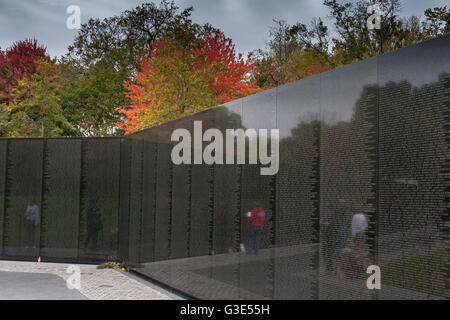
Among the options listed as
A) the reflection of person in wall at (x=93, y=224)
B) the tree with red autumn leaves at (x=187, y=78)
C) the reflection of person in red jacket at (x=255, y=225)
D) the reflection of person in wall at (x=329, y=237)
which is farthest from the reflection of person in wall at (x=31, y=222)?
the reflection of person in wall at (x=329, y=237)

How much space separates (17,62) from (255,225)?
2805cm

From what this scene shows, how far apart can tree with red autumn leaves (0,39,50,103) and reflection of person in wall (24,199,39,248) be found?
48.2 ft

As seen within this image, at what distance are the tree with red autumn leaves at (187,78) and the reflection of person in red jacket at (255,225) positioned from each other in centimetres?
1292

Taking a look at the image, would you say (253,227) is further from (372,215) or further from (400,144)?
(400,144)

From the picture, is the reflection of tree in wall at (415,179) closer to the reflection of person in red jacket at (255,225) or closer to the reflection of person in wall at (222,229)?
the reflection of person in red jacket at (255,225)

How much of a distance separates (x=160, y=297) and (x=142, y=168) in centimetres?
379

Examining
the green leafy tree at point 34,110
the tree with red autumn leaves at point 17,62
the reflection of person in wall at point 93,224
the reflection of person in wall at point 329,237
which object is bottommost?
the reflection of person in wall at point 93,224

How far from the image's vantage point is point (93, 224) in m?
13.1

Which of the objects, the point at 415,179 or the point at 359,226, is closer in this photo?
the point at 415,179

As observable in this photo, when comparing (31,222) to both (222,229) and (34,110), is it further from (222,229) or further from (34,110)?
(34,110)

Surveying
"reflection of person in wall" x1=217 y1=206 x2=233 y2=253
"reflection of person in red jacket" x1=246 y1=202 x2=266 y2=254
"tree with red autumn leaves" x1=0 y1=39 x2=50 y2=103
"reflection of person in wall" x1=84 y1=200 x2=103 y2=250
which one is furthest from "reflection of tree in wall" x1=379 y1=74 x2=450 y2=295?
"tree with red autumn leaves" x1=0 y1=39 x2=50 y2=103

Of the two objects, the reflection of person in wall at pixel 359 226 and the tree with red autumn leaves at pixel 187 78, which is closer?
the reflection of person in wall at pixel 359 226

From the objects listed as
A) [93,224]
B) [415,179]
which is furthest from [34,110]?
[415,179]

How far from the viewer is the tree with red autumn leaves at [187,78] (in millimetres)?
19656
